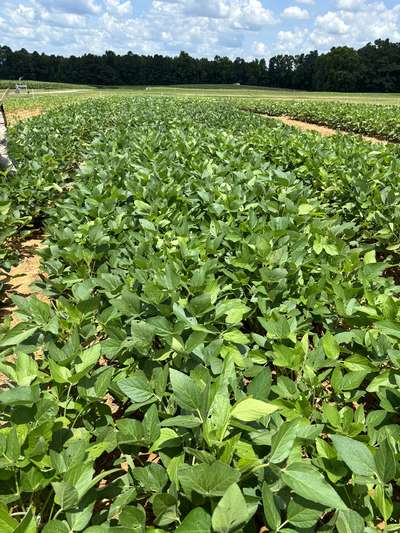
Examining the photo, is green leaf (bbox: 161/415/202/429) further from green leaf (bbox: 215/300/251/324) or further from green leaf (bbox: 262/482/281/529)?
green leaf (bbox: 215/300/251/324)

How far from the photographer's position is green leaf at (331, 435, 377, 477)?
1305 mm

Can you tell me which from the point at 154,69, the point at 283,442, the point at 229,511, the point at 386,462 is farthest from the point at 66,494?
the point at 154,69

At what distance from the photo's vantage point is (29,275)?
5.94 metres

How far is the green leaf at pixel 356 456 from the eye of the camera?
4.28ft

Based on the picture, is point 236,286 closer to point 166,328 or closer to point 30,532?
point 166,328

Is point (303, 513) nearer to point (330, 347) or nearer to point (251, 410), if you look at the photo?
point (251, 410)

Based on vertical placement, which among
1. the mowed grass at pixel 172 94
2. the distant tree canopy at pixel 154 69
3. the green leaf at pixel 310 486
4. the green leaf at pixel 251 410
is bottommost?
the green leaf at pixel 310 486

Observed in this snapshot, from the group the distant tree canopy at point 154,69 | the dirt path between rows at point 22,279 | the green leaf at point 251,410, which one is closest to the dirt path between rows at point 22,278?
the dirt path between rows at point 22,279

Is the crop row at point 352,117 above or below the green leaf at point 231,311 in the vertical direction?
above

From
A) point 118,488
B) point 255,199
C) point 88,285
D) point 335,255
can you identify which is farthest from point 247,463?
point 255,199

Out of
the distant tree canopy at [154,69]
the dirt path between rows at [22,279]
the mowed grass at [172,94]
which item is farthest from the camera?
the distant tree canopy at [154,69]

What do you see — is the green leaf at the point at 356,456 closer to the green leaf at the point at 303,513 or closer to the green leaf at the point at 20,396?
the green leaf at the point at 303,513

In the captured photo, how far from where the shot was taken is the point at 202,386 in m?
1.65

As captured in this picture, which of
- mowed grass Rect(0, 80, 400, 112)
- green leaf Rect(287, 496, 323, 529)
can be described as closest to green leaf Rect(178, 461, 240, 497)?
green leaf Rect(287, 496, 323, 529)
